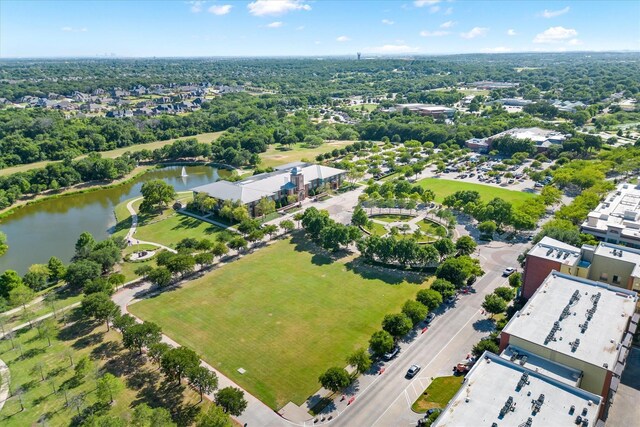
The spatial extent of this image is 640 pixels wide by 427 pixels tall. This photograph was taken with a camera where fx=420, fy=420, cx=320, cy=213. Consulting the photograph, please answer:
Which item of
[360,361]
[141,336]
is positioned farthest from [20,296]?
[360,361]

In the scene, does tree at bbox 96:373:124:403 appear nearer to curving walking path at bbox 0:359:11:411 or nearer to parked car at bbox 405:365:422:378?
curving walking path at bbox 0:359:11:411

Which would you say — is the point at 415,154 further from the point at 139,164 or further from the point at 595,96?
the point at 595,96

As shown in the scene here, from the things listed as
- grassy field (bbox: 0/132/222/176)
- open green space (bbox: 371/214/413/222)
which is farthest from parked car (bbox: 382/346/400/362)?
grassy field (bbox: 0/132/222/176)

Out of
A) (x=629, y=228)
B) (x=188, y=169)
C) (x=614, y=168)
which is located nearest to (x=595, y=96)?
(x=614, y=168)

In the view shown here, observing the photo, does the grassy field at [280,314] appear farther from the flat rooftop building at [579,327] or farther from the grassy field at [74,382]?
the flat rooftop building at [579,327]

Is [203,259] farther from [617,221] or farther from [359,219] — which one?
[617,221]

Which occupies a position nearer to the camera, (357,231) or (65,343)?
(65,343)
